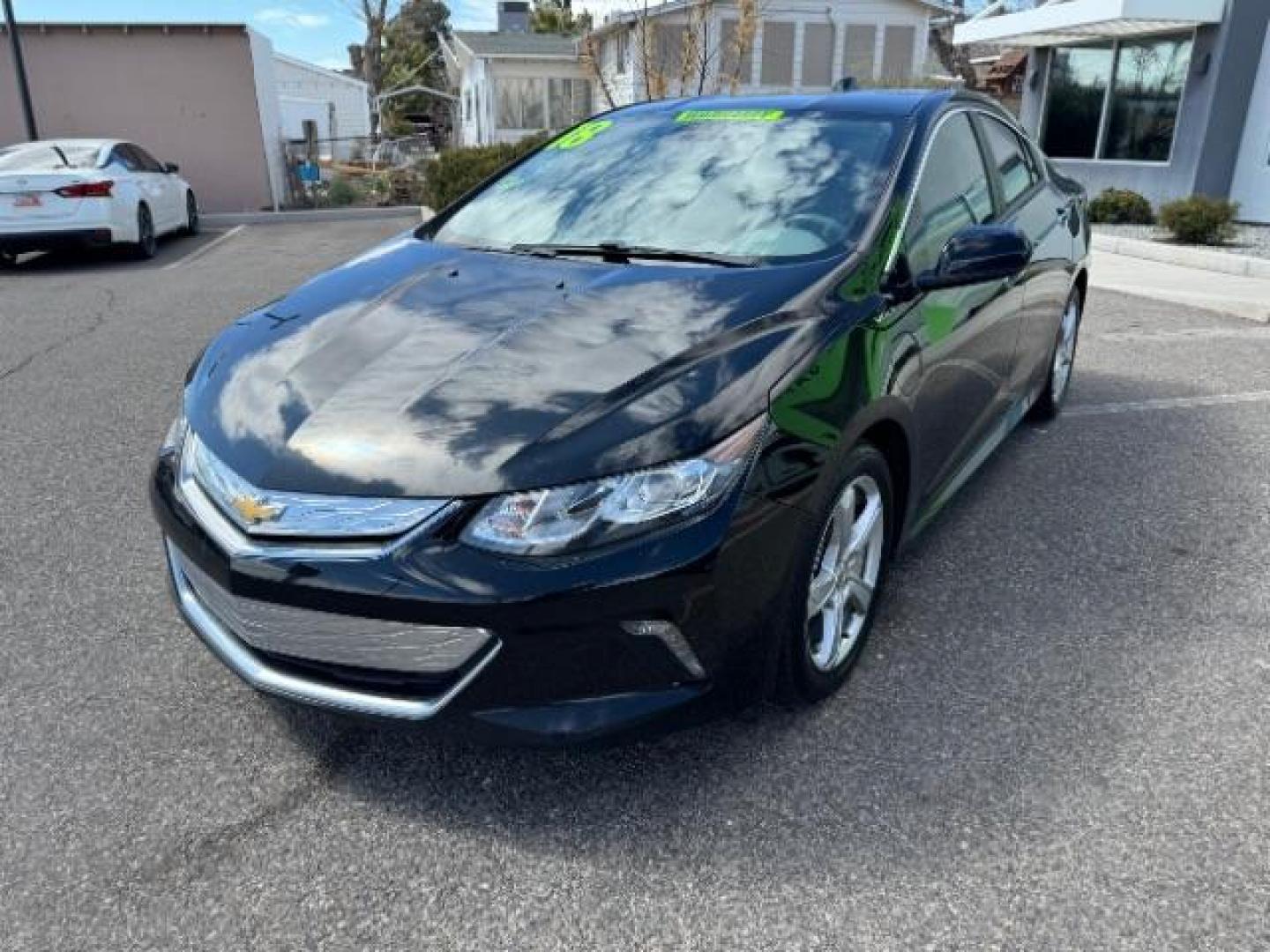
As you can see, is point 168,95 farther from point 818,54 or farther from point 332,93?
point 332,93

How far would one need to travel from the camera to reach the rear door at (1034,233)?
396 centimetres

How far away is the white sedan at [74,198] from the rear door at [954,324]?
9995 mm

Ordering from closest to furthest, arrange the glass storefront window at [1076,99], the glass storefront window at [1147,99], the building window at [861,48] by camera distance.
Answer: the glass storefront window at [1147,99] < the glass storefront window at [1076,99] < the building window at [861,48]

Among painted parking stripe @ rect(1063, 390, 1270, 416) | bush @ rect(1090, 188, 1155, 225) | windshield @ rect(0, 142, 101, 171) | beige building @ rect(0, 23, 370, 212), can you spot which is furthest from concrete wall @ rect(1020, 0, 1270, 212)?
beige building @ rect(0, 23, 370, 212)

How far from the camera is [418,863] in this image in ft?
6.98

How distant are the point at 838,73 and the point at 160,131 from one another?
670 inches

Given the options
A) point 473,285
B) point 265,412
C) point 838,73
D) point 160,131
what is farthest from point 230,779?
point 838,73

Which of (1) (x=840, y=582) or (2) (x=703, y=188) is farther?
(2) (x=703, y=188)

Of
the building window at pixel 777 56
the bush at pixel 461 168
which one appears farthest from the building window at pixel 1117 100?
the building window at pixel 777 56

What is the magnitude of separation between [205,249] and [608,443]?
12.5 m

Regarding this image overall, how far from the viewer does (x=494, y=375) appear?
231cm

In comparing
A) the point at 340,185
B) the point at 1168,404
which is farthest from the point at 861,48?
the point at 1168,404

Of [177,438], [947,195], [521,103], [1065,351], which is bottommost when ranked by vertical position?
[1065,351]

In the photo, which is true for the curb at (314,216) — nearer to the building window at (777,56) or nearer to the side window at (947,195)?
the building window at (777,56)
